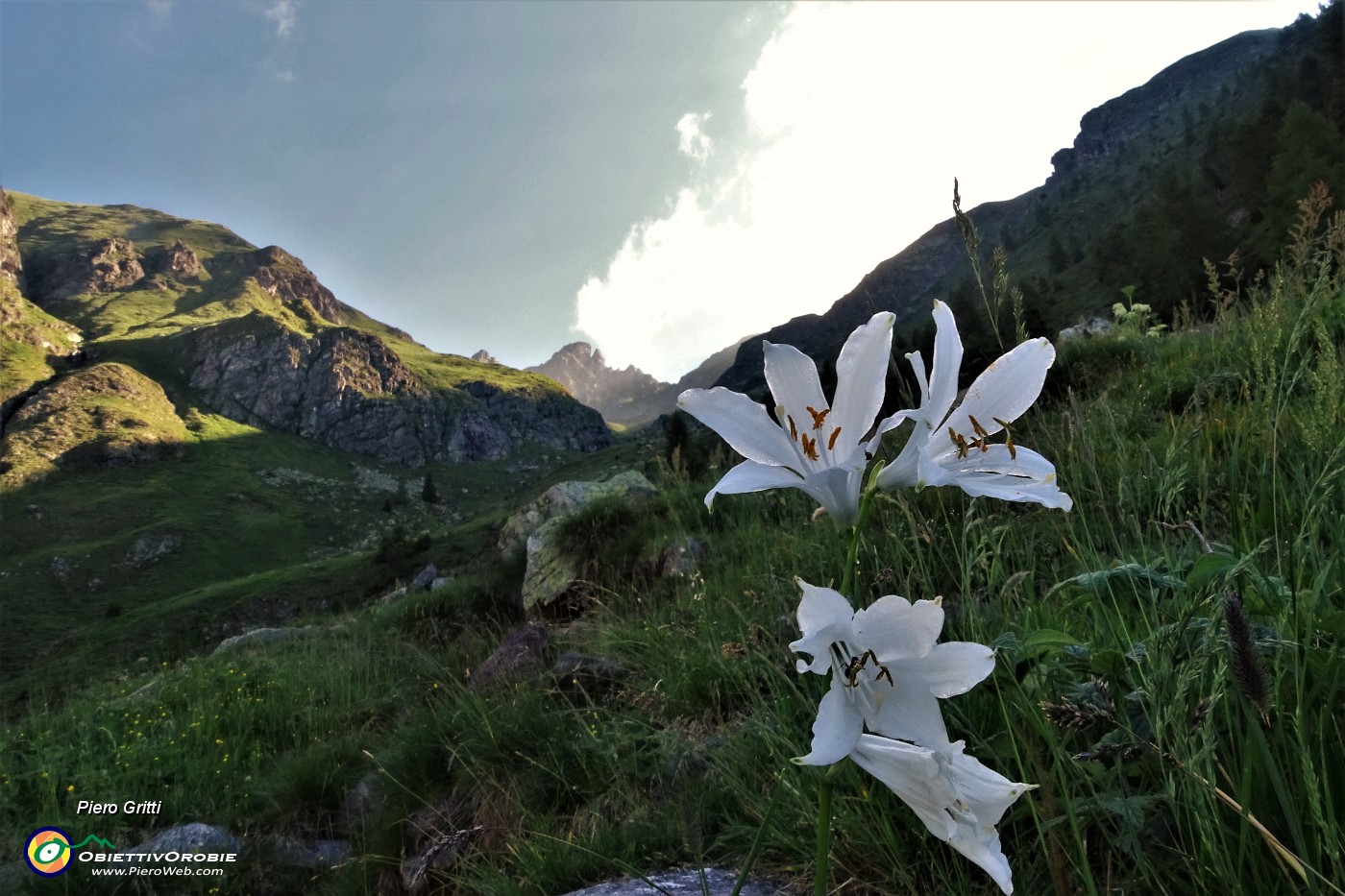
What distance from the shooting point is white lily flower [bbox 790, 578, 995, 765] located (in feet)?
2.71

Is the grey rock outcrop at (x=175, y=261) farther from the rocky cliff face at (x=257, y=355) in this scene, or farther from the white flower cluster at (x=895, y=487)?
the white flower cluster at (x=895, y=487)

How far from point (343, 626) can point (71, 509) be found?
122 meters

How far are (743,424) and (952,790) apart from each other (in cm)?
62

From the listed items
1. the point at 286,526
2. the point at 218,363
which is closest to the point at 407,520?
the point at 286,526

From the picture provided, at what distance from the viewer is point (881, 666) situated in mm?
938

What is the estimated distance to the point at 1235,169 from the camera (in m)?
43.0

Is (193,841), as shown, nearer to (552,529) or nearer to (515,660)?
(515,660)

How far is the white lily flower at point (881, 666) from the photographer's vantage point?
827mm

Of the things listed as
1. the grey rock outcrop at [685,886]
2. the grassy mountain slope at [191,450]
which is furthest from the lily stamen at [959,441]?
the grassy mountain slope at [191,450]

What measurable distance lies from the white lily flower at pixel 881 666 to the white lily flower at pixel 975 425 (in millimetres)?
254

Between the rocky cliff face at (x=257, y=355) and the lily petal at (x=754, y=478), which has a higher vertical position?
the rocky cliff face at (x=257, y=355)

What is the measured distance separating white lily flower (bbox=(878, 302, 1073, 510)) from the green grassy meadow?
0.32 m

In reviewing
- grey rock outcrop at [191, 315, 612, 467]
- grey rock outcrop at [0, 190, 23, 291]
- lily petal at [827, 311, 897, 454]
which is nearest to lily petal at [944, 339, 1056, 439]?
lily petal at [827, 311, 897, 454]

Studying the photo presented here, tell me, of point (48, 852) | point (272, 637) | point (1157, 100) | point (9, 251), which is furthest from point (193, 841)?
point (1157, 100)
